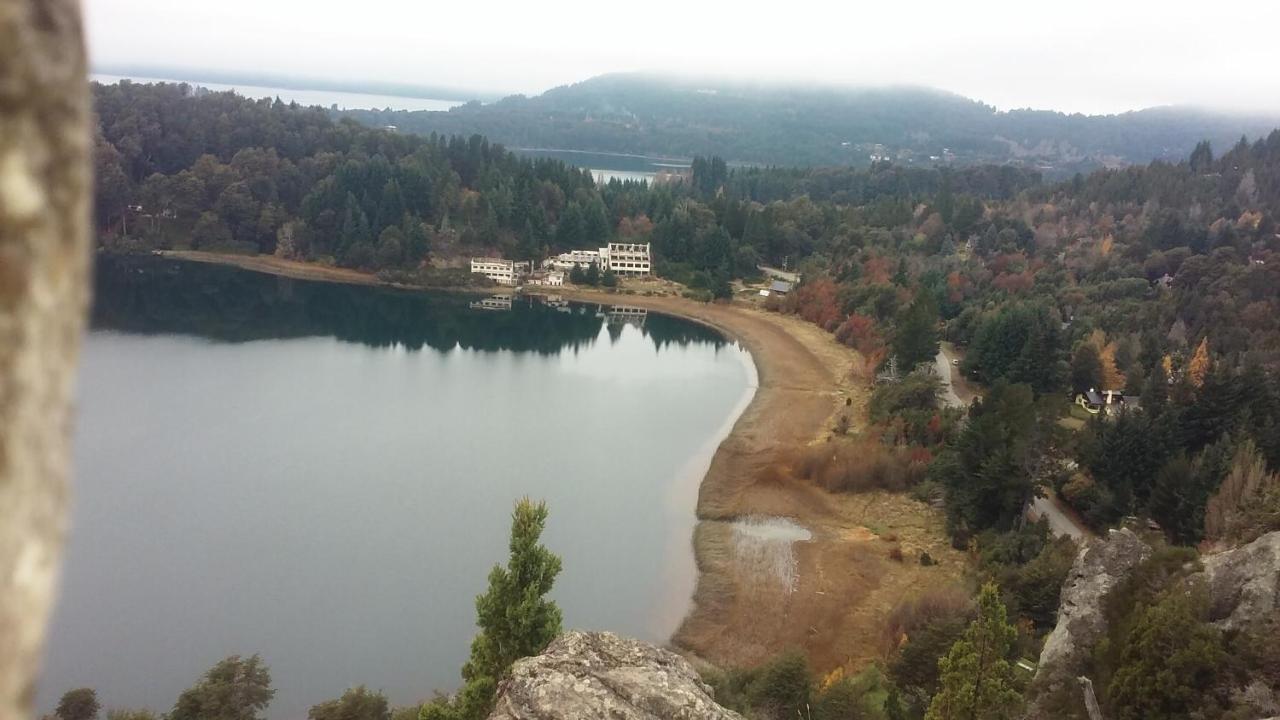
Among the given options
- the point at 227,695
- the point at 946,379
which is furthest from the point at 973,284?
Result: the point at 227,695

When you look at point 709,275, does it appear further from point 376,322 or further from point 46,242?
point 46,242

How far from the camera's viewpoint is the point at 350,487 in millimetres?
20203

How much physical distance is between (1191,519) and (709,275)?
108 ft

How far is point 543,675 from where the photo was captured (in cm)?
637

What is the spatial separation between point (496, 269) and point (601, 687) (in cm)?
4188

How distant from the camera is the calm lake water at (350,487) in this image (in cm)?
1424

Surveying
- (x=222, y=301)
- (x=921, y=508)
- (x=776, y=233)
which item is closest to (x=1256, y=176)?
(x=776, y=233)

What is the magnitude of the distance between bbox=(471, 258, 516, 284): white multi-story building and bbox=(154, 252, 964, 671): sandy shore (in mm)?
21184

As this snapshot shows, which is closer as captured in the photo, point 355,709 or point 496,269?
point 355,709

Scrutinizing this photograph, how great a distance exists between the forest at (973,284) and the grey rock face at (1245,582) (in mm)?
333

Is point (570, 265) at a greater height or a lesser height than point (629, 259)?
lesser

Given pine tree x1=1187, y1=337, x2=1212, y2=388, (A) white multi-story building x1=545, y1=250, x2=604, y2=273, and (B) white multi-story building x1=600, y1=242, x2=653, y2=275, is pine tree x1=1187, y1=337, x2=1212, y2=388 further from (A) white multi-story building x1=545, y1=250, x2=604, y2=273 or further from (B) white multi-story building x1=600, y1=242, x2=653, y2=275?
(A) white multi-story building x1=545, y1=250, x2=604, y2=273

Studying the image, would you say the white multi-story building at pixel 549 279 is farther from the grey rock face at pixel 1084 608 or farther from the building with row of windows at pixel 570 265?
the grey rock face at pixel 1084 608

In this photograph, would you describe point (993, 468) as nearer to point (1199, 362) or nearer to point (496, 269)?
point (1199, 362)
